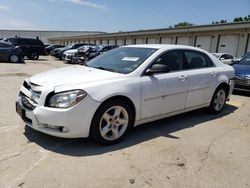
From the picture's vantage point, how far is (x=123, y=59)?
455 centimetres

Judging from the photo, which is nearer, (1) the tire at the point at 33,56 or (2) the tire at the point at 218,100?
(2) the tire at the point at 218,100

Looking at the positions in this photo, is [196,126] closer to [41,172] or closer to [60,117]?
[60,117]

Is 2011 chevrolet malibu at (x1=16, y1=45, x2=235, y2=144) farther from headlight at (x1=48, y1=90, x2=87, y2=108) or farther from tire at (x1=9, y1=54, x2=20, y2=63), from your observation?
tire at (x1=9, y1=54, x2=20, y2=63)

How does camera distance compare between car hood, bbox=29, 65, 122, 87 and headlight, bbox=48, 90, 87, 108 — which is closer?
headlight, bbox=48, 90, 87, 108

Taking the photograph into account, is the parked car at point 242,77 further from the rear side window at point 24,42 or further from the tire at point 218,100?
the rear side window at point 24,42

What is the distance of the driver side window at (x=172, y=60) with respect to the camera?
4.52m

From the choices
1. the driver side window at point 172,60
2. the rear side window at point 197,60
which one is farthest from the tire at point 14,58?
the driver side window at point 172,60

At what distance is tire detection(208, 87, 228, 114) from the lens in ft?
18.7

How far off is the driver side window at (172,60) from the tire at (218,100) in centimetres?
144

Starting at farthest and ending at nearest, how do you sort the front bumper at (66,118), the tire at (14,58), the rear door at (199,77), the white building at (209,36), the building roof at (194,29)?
the white building at (209,36), the building roof at (194,29), the tire at (14,58), the rear door at (199,77), the front bumper at (66,118)

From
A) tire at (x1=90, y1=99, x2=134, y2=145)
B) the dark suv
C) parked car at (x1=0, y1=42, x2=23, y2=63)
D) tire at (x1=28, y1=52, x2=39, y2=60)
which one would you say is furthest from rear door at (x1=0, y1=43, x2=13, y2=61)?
tire at (x1=90, y1=99, x2=134, y2=145)

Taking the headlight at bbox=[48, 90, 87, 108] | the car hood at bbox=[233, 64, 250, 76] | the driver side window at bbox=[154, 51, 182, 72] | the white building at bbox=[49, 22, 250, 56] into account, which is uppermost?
the white building at bbox=[49, 22, 250, 56]

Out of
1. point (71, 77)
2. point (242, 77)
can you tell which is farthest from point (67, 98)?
point (242, 77)

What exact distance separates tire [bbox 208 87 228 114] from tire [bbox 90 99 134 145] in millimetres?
2513
